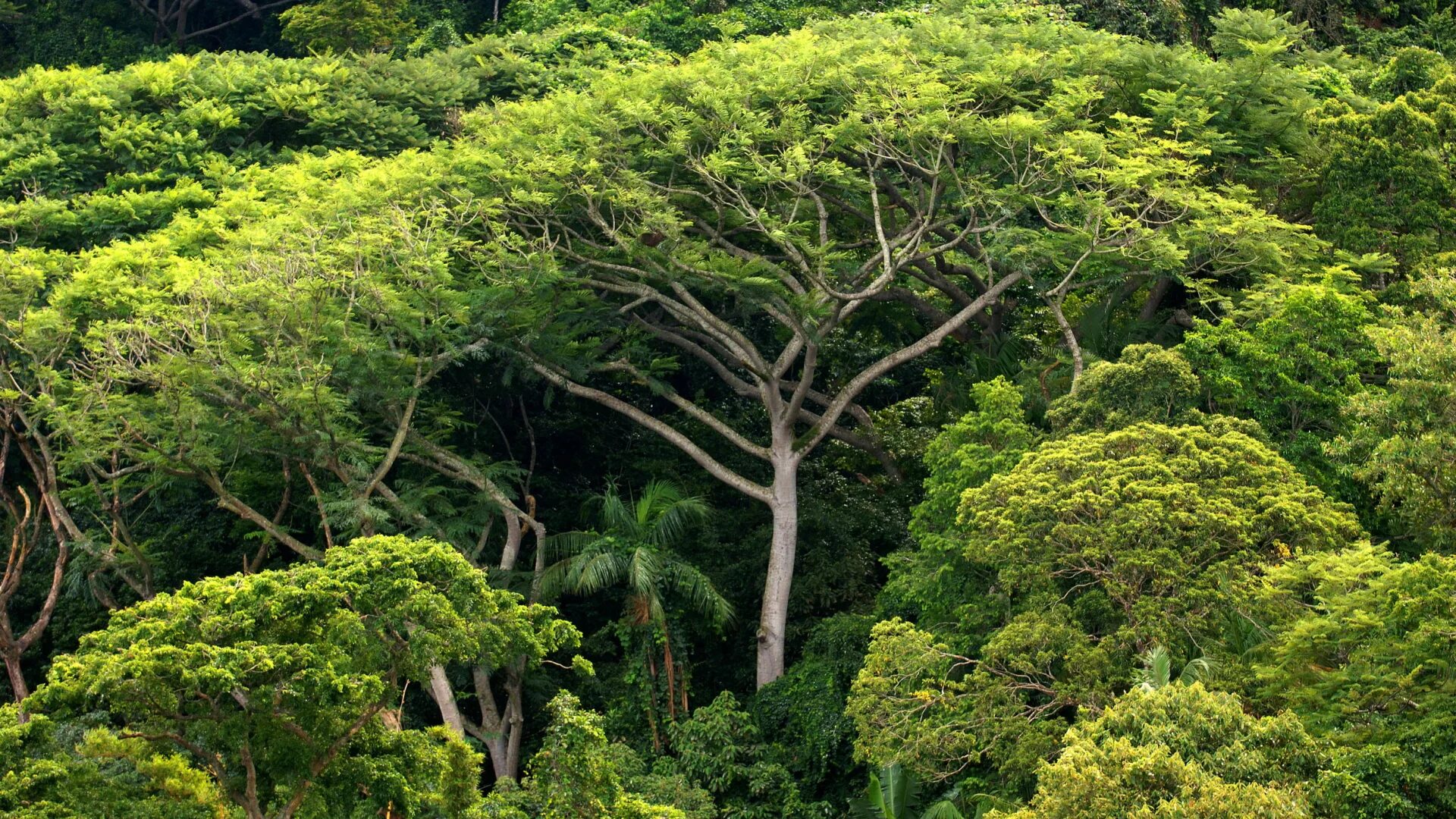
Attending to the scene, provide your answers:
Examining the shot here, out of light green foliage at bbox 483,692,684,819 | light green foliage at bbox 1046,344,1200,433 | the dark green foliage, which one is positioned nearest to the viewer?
light green foliage at bbox 483,692,684,819

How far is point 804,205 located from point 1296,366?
6.95m

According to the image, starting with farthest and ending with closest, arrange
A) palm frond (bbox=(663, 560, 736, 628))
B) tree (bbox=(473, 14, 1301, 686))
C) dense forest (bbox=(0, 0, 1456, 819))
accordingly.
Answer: palm frond (bbox=(663, 560, 736, 628)) → tree (bbox=(473, 14, 1301, 686)) → dense forest (bbox=(0, 0, 1456, 819))

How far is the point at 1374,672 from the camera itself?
14.9m

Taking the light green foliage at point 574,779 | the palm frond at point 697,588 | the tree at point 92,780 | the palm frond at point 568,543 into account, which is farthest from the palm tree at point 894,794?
the tree at point 92,780

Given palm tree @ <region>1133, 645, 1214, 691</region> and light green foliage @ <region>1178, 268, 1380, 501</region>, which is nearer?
palm tree @ <region>1133, 645, 1214, 691</region>

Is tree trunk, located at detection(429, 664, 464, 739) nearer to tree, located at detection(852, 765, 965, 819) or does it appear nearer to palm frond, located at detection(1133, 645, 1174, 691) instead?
tree, located at detection(852, 765, 965, 819)

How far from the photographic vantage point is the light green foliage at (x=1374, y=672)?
1352 centimetres

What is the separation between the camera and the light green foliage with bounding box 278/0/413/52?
3588 centimetres

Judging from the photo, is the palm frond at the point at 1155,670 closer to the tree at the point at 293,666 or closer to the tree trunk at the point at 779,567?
the tree at the point at 293,666

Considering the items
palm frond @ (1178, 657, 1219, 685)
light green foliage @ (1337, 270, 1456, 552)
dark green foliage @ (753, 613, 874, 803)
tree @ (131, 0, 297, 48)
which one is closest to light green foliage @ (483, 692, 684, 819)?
palm frond @ (1178, 657, 1219, 685)

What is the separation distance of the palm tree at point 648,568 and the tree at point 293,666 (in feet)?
23.5

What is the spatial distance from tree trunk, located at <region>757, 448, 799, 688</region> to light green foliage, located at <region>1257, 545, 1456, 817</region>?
8231 millimetres

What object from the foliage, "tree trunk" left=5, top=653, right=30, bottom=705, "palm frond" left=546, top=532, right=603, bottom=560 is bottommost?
the foliage

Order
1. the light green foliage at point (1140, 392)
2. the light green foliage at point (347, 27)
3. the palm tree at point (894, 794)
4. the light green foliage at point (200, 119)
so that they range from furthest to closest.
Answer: the light green foliage at point (347, 27), the light green foliage at point (200, 119), the light green foliage at point (1140, 392), the palm tree at point (894, 794)
